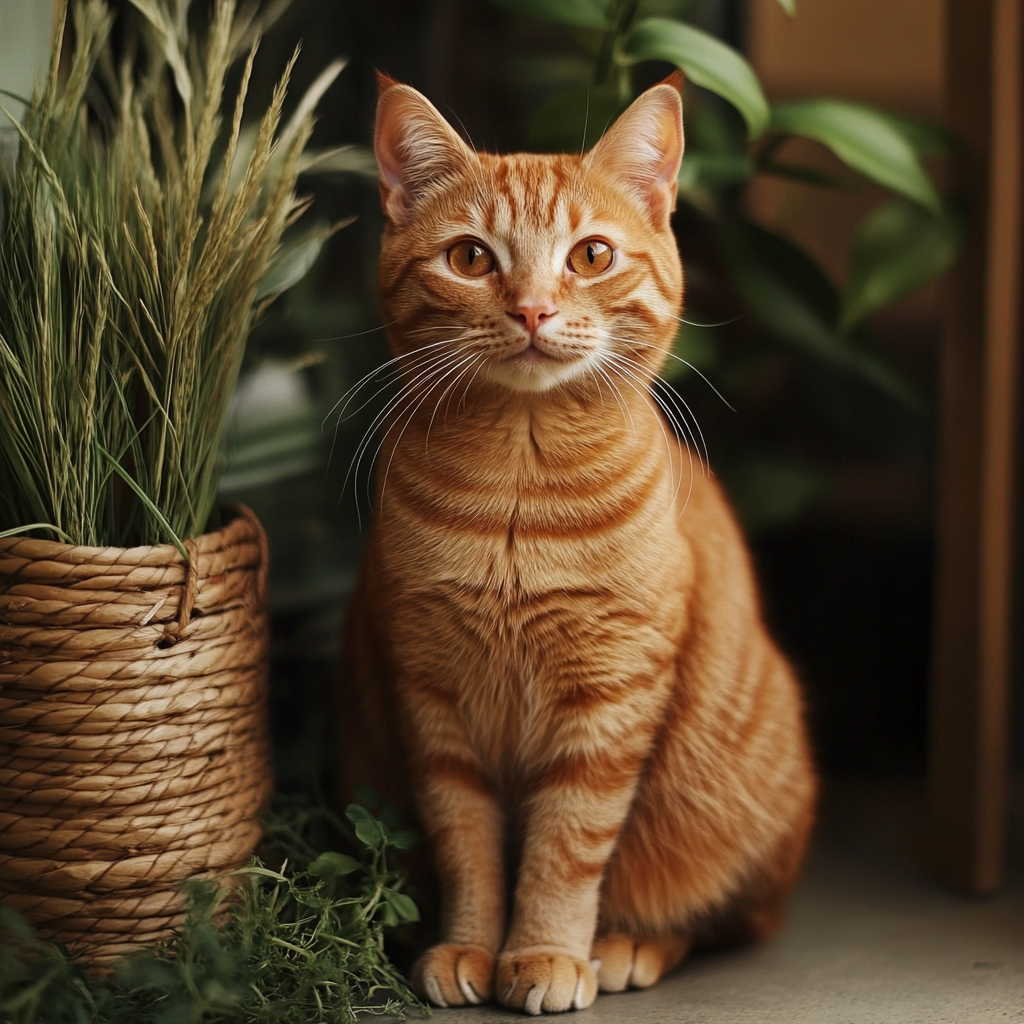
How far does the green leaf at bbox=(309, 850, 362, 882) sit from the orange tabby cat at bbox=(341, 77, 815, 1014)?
106mm

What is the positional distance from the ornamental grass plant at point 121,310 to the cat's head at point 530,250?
14 centimetres

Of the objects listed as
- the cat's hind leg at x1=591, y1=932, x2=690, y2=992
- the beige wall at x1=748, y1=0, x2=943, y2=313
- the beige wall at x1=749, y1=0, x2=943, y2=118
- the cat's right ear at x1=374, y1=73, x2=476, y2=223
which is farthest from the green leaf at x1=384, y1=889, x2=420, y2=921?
the beige wall at x1=749, y1=0, x2=943, y2=118

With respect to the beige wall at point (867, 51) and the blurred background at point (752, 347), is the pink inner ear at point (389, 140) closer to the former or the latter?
the blurred background at point (752, 347)

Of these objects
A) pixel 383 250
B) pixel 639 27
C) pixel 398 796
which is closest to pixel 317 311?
pixel 383 250

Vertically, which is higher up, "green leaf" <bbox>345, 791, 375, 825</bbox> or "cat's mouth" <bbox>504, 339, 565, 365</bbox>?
"cat's mouth" <bbox>504, 339, 565, 365</bbox>

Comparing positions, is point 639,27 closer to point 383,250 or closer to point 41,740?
point 383,250

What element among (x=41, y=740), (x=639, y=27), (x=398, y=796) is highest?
(x=639, y=27)

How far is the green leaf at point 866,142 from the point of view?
4.91 ft

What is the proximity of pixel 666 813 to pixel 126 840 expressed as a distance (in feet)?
2.02

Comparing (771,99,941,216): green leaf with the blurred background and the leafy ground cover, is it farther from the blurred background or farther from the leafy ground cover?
the leafy ground cover

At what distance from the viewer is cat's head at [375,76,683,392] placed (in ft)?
3.80

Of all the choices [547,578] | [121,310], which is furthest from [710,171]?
[121,310]

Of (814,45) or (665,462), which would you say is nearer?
(665,462)

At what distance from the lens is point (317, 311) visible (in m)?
1.82
